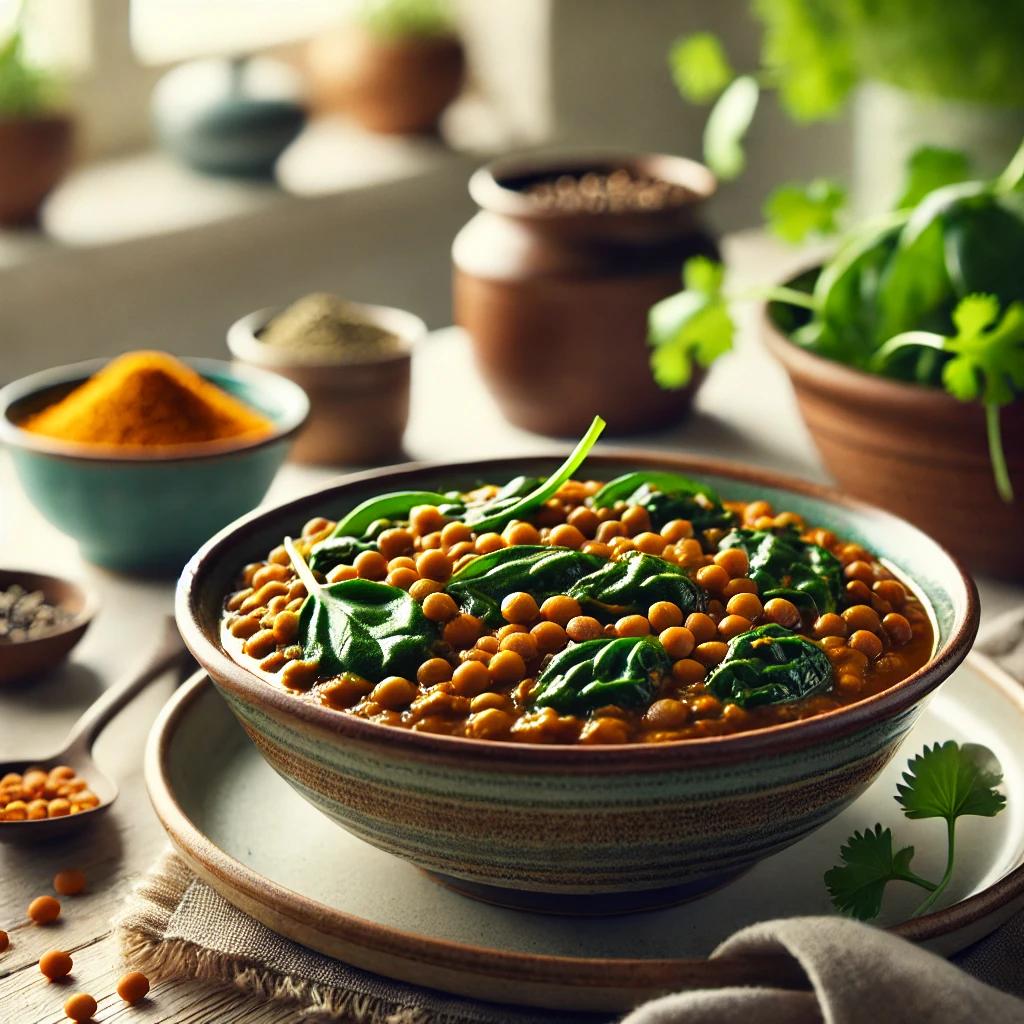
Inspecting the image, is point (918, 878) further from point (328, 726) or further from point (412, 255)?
point (412, 255)

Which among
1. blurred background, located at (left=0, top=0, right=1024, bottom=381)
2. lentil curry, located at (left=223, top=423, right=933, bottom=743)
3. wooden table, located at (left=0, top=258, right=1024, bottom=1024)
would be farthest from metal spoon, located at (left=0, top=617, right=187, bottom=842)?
blurred background, located at (left=0, top=0, right=1024, bottom=381)

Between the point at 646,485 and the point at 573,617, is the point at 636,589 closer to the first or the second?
the point at 573,617

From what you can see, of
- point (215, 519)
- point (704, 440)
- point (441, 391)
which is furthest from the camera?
point (441, 391)

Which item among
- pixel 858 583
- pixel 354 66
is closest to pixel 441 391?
pixel 858 583

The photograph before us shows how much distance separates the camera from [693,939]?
0.87 metres

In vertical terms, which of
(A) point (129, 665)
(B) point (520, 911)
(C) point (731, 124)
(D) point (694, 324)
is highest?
(C) point (731, 124)

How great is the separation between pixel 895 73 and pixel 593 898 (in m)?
1.13

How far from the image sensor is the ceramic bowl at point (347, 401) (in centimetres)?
166

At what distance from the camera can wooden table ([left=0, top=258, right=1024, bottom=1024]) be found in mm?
853

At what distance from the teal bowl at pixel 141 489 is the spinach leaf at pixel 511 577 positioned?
54cm

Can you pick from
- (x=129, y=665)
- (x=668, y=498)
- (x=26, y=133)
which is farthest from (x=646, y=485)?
(x=26, y=133)

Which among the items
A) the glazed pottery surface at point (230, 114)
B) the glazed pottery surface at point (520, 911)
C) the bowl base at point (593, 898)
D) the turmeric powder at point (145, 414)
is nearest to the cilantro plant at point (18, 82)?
the glazed pottery surface at point (230, 114)

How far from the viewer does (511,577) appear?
90 centimetres

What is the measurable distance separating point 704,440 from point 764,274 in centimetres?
68
